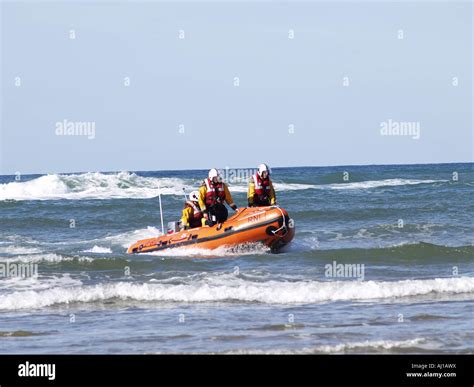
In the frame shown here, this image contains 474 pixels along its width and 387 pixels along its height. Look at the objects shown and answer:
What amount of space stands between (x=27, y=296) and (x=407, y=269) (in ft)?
21.8

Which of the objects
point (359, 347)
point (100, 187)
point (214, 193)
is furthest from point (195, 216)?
point (100, 187)

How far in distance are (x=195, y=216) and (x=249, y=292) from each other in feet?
19.2

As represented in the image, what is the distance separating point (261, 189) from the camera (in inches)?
732

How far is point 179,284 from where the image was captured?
14.4 m

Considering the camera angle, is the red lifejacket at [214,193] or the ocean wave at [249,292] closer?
the ocean wave at [249,292]

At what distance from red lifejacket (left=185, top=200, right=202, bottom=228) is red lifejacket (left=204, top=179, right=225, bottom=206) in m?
0.53

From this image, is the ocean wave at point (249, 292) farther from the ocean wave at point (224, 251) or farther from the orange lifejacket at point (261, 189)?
the orange lifejacket at point (261, 189)

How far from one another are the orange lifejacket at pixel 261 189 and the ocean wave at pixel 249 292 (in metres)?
4.76

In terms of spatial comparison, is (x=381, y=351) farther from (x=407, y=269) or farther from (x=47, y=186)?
(x=47, y=186)

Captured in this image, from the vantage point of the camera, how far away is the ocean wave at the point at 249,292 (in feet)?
42.3

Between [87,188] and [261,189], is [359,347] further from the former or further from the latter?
[87,188]

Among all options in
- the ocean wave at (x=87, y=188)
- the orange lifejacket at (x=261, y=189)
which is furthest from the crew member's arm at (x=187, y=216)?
the ocean wave at (x=87, y=188)

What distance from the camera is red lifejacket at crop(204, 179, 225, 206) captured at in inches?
705
